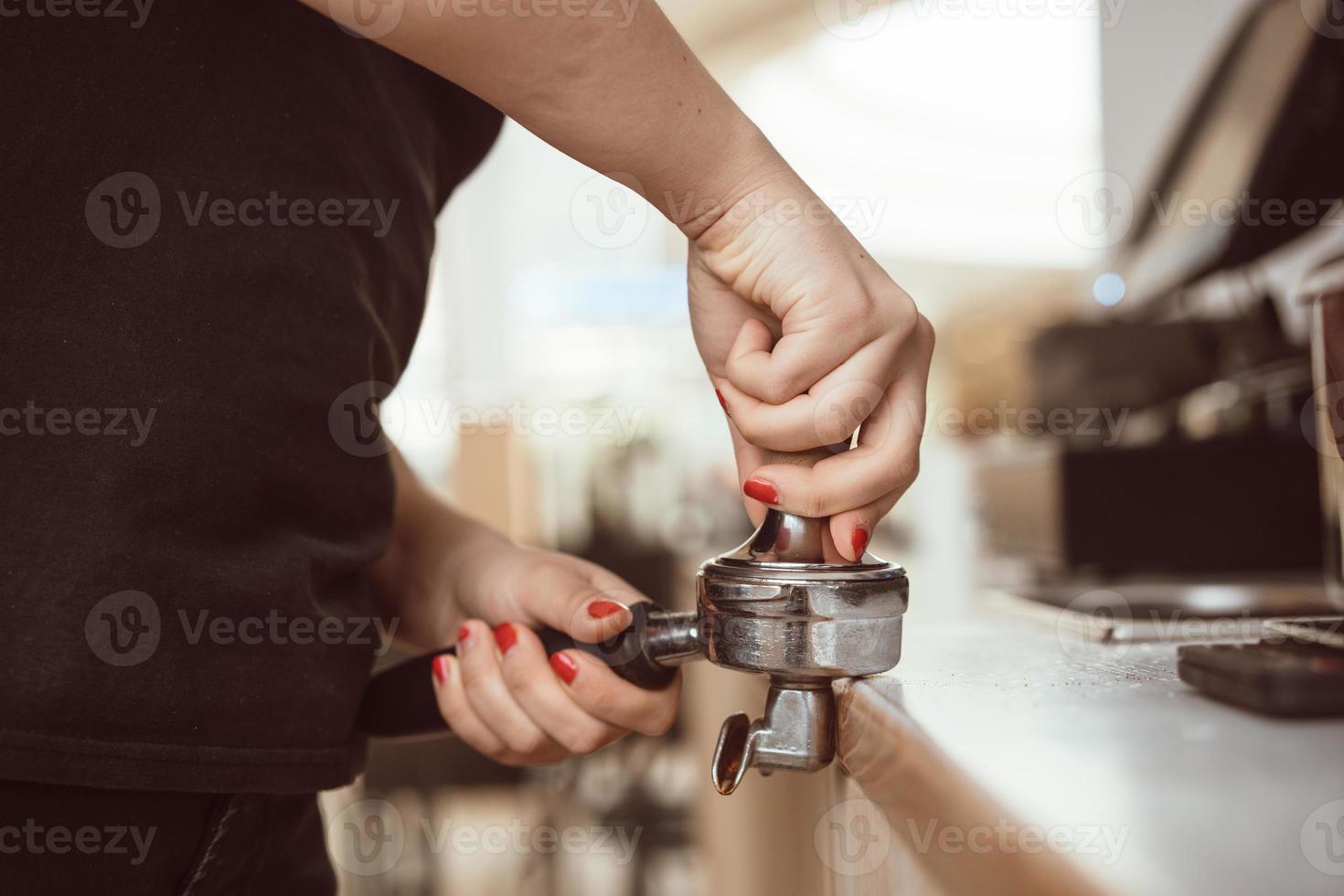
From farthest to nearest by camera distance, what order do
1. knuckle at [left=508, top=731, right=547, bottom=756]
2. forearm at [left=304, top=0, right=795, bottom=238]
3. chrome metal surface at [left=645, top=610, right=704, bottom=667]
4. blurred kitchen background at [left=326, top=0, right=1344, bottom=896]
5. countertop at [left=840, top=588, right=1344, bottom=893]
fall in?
blurred kitchen background at [left=326, top=0, right=1344, bottom=896] < knuckle at [left=508, top=731, right=547, bottom=756] < chrome metal surface at [left=645, top=610, right=704, bottom=667] < forearm at [left=304, top=0, right=795, bottom=238] < countertop at [left=840, top=588, right=1344, bottom=893]

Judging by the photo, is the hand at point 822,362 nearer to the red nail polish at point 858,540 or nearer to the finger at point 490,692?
the red nail polish at point 858,540

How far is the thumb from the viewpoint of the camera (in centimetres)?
50

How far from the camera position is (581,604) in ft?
1.74

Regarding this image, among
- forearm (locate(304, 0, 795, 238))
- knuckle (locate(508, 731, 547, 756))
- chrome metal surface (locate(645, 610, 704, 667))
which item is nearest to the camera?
forearm (locate(304, 0, 795, 238))

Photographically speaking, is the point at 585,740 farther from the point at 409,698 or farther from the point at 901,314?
the point at 901,314

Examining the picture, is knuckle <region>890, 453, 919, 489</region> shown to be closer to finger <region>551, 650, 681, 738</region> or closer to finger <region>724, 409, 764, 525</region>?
finger <region>724, 409, 764, 525</region>

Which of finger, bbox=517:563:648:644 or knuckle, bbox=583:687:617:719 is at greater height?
finger, bbox=517:563:648:644

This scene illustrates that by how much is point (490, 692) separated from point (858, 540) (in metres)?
0.23

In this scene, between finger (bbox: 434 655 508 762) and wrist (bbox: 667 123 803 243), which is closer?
wrist (bbox: 667 123 803 243)

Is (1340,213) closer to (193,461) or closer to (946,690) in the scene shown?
(946,690)

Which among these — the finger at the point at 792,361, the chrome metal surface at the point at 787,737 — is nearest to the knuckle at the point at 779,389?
the finger at the point at 792,361

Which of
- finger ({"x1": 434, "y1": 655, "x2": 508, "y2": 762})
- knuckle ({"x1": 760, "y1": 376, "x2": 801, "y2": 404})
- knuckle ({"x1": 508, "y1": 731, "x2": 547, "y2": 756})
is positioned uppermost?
knuckle ({"x1": 760, "y1": 376, "x2": 801, "y2": 404})

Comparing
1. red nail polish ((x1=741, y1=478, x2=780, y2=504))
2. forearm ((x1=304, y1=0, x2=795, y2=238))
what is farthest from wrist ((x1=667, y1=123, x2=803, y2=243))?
red nail polish ((x1=741, y1=478, x2=780, y2=504))

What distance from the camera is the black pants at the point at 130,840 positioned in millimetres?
411
